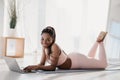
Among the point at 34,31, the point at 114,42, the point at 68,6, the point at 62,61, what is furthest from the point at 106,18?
the point at 62,61

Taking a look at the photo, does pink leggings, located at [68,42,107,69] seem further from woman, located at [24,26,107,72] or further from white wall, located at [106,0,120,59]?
white wall, located at [106,0,120,59]

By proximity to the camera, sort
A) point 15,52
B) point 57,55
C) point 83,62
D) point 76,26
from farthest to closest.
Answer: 1. point 76,26
2. point 15,52
3. point 83,62
4. point 57,55

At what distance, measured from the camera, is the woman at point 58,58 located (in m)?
1.05

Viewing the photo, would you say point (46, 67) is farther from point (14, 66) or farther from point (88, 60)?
point (88, 60)

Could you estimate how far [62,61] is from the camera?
1.11 m

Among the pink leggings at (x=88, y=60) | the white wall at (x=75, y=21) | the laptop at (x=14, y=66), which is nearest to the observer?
the laptop at (x=14, y=66)

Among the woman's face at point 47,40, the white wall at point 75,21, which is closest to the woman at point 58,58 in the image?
the woman's face at point 47,40

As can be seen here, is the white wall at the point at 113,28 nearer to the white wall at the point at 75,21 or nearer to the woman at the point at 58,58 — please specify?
the white wall at the point at 75,21

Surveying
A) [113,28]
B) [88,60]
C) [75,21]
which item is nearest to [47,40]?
[88,60]

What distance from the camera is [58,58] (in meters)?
1.07

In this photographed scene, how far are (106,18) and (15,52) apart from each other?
743 mm

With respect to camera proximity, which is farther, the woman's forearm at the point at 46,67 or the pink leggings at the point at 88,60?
the pink leggings at the point at 88,60

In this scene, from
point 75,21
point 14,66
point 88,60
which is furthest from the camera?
point 75,21

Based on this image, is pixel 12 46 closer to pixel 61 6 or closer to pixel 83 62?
pixel 61 6
